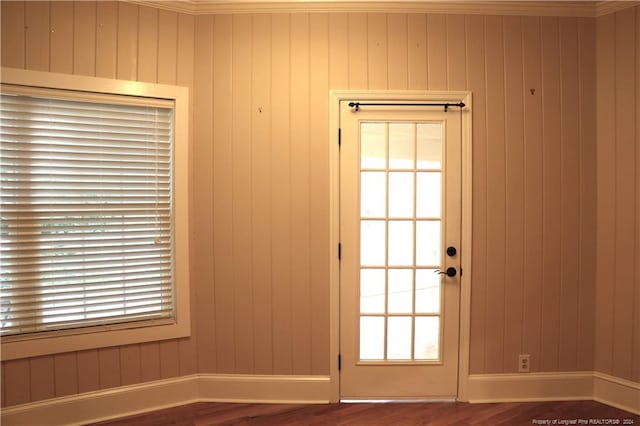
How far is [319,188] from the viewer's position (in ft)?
8.21

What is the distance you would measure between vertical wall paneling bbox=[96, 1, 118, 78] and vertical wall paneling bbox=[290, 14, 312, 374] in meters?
1.12

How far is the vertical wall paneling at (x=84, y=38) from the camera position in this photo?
7.33ft

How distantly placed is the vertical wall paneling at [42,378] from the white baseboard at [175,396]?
0.15 feet

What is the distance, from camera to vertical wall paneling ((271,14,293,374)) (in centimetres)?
249

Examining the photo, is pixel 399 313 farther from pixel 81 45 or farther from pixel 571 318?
pixel 81 45

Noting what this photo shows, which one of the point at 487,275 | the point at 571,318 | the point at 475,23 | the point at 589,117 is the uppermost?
the point at 475,23

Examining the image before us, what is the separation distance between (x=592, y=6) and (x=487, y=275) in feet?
6.45

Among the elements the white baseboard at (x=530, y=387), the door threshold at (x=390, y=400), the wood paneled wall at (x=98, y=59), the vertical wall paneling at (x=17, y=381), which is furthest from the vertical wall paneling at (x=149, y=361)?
the white baseboard at (x=530, y=387)

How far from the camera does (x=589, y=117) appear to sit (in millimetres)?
2529

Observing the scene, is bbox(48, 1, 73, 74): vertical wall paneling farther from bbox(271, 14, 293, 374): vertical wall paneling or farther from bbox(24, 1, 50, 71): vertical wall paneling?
bbox(271, 14, 293, 374): vertical wall paneling

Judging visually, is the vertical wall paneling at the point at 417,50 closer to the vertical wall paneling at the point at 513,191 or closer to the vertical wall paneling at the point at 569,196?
the vertical wall paneling at the point at 513,191

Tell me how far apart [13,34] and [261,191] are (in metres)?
1.67

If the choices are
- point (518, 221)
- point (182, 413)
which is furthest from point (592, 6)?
point (182, 413)

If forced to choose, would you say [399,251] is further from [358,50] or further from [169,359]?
[169,359]
